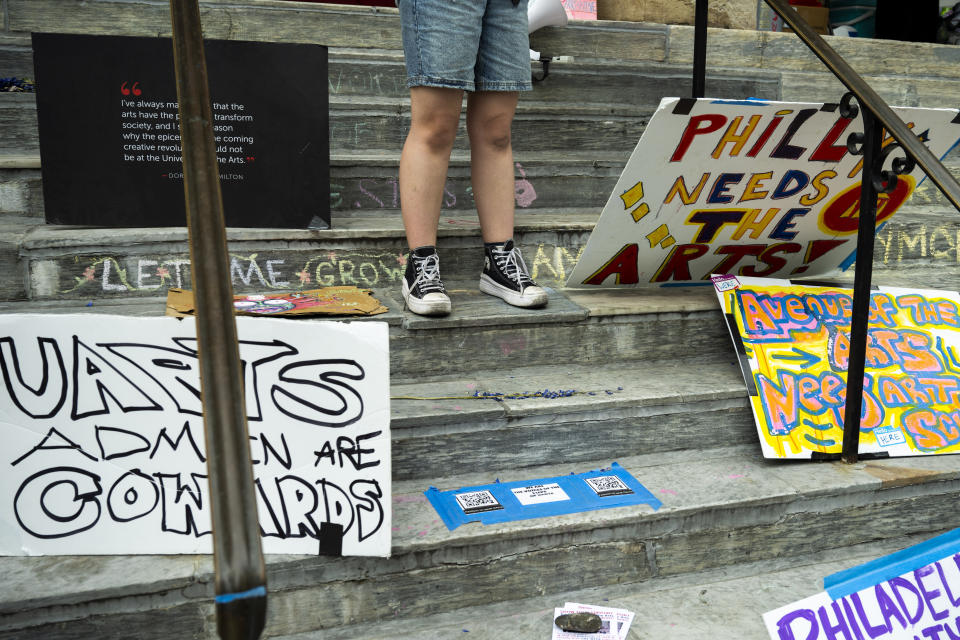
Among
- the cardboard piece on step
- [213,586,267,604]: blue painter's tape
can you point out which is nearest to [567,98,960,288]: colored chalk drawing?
the cardboard piece on step

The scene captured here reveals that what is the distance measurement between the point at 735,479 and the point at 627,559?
14.5 inches

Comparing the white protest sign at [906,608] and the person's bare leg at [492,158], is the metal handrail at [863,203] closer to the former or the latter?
the white protest sign at [906,608]

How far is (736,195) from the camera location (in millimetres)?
2336

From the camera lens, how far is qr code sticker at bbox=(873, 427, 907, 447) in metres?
2.15

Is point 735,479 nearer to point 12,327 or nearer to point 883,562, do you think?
point 883,562

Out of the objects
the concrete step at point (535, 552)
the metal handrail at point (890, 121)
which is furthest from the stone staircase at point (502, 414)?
the metal handrail at point (890, 121)

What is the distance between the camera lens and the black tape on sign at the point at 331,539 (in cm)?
162

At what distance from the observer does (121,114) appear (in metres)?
2.31

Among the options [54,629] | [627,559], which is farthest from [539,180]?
[54,629]

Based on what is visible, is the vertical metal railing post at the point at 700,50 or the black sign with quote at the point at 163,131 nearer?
the black sign with quote at the point at 163,131

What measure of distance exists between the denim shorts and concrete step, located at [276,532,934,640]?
1.31m

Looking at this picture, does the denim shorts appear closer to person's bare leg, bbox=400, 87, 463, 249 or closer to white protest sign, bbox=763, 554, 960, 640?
person's bare leg, bbox=400, 87, 463, 249

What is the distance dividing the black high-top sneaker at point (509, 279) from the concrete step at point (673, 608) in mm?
823

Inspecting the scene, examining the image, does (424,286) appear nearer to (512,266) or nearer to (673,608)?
(512,266)
